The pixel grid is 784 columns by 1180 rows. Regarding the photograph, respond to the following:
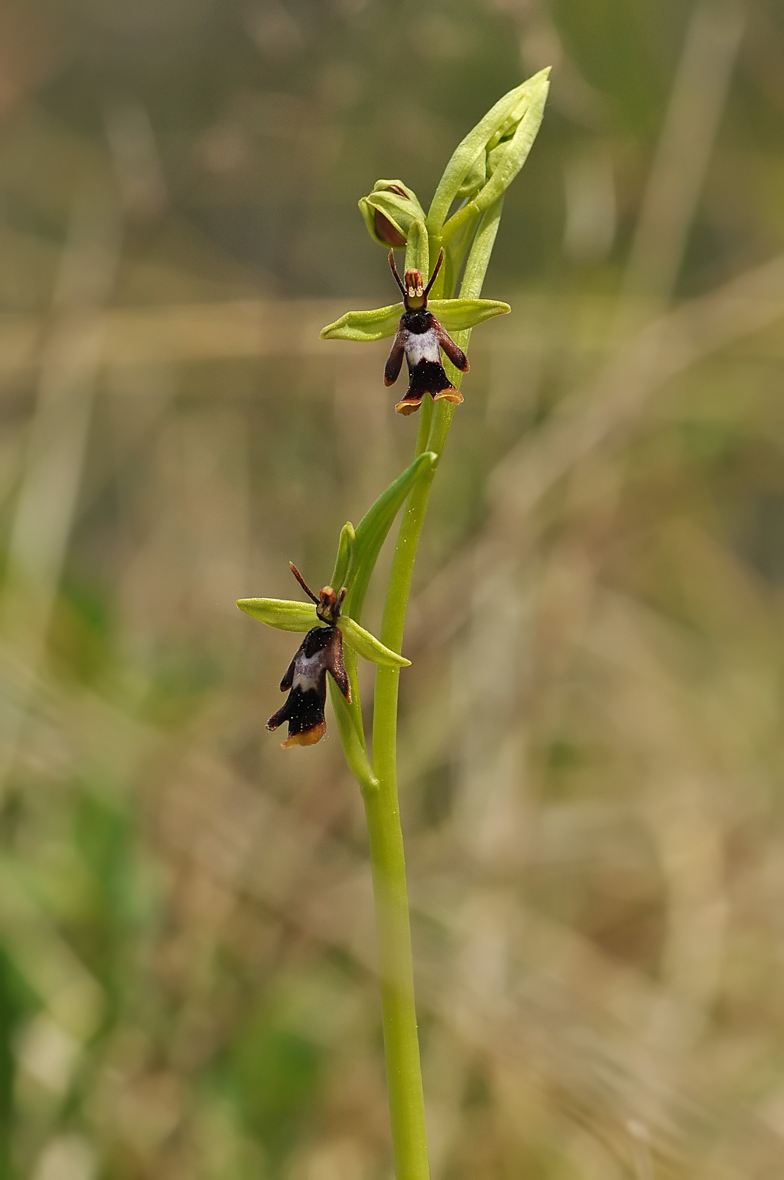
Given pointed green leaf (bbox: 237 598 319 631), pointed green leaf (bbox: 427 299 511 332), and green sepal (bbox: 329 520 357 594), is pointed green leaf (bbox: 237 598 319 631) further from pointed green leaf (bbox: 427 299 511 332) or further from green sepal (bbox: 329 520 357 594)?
pointed green leaf (bbox: 427 299 511 332)

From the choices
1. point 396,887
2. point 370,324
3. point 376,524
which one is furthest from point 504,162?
point 396,887

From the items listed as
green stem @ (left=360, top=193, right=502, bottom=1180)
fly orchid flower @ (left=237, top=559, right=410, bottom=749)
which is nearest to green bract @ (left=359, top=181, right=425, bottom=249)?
green stem @ (left=360, top=193, right=502, bottom=1180)

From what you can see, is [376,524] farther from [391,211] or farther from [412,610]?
[412,610]

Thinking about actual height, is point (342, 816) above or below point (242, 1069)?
above

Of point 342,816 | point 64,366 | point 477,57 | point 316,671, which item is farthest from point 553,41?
point 316,671

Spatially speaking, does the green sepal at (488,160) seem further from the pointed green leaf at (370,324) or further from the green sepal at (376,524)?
the green sepal at (376,524)

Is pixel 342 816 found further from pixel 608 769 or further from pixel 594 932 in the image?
pixel 608 769
